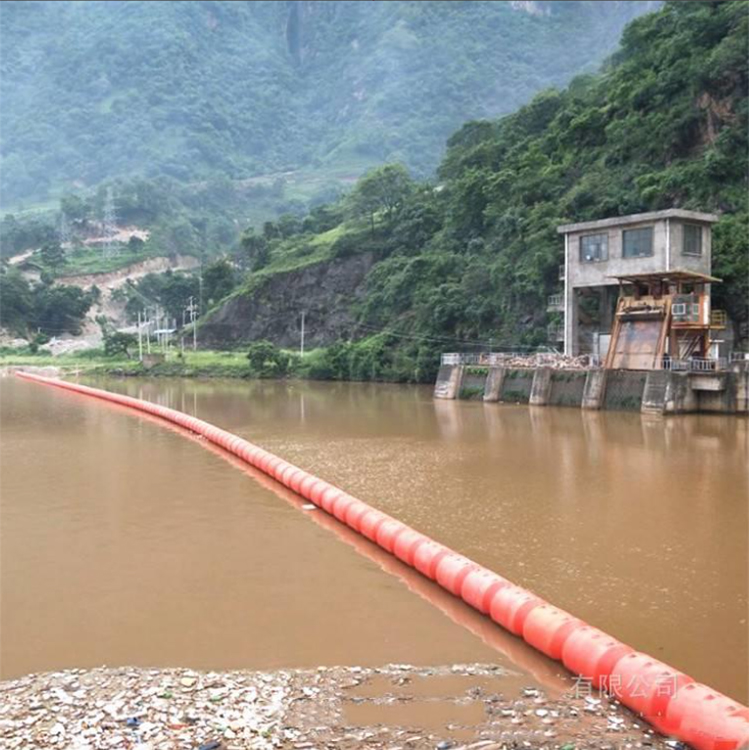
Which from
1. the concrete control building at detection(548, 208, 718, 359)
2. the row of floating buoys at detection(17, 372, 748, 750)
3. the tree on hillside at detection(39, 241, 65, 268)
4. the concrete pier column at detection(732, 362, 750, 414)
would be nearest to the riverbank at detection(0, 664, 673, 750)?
the row of floating buoys at detection(17, 372, 748, 750)

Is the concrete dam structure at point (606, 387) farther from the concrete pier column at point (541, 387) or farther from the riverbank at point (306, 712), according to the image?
the riverbank at point (306, 712)

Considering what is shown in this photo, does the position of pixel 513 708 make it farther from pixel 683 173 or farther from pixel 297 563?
pixel 683 173

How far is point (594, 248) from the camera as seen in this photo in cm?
3700

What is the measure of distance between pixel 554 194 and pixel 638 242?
18.1 m

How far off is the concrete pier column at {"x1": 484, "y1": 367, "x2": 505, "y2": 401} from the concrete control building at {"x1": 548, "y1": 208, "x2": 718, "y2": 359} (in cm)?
365

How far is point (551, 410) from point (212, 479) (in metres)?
18.6

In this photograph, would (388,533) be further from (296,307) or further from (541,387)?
(296,307)

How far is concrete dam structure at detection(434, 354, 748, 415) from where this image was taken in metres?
29.7

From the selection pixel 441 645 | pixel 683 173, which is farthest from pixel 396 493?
pixel 683 173

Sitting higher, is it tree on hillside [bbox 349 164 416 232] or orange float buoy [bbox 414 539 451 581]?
Result: tree on hillside [bbox 349 164 416 232]

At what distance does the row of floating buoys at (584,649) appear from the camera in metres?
6.29

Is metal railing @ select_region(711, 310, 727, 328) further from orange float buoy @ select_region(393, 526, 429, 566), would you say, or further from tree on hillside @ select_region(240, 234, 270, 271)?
tree on hillside @ select_region(240, 234, 270, 271)

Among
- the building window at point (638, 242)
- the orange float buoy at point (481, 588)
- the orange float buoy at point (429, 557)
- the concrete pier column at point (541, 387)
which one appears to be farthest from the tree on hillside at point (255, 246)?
the orange float buoy at point (481, 588)

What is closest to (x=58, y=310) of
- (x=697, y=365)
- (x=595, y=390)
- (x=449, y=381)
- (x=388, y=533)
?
(x=449, y=381)
